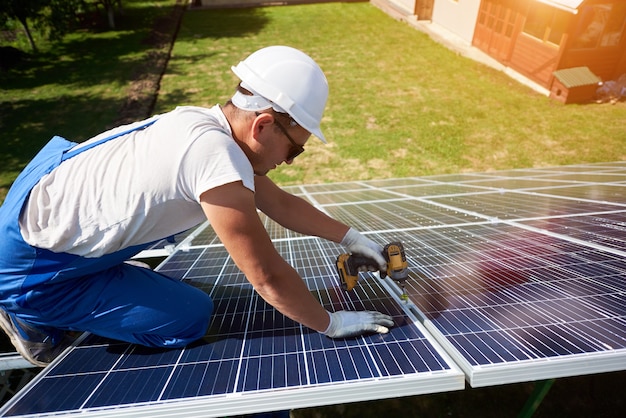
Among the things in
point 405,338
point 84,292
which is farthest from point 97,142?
point 405,338

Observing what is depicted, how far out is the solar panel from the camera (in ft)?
6.30

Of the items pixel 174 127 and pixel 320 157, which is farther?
pixel 320 157

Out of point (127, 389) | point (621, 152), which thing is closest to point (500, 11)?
point (621, 152)

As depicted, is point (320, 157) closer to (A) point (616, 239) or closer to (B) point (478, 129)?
(B) point (478, 129)

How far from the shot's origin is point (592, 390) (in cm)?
437

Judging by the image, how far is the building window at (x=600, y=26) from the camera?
42.5 feet

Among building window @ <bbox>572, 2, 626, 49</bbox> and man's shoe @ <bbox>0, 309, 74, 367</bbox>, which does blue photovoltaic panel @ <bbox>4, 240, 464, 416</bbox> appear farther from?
building window @ <bbox>572, 2, 626, 49</bbox>

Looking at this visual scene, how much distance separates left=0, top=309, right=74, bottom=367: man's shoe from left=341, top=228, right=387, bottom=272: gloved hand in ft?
7.80

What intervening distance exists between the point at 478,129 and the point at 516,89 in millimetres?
4771

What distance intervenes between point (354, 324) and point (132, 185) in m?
1.65

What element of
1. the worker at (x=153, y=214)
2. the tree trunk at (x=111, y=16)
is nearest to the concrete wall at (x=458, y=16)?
the worker at (x=153, y=214)

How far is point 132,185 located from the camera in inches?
84.3

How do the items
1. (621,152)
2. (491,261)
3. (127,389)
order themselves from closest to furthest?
(127,389) < (491,261) < (621,152)

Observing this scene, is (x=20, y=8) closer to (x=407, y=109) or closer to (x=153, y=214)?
(x=407, y=109)
